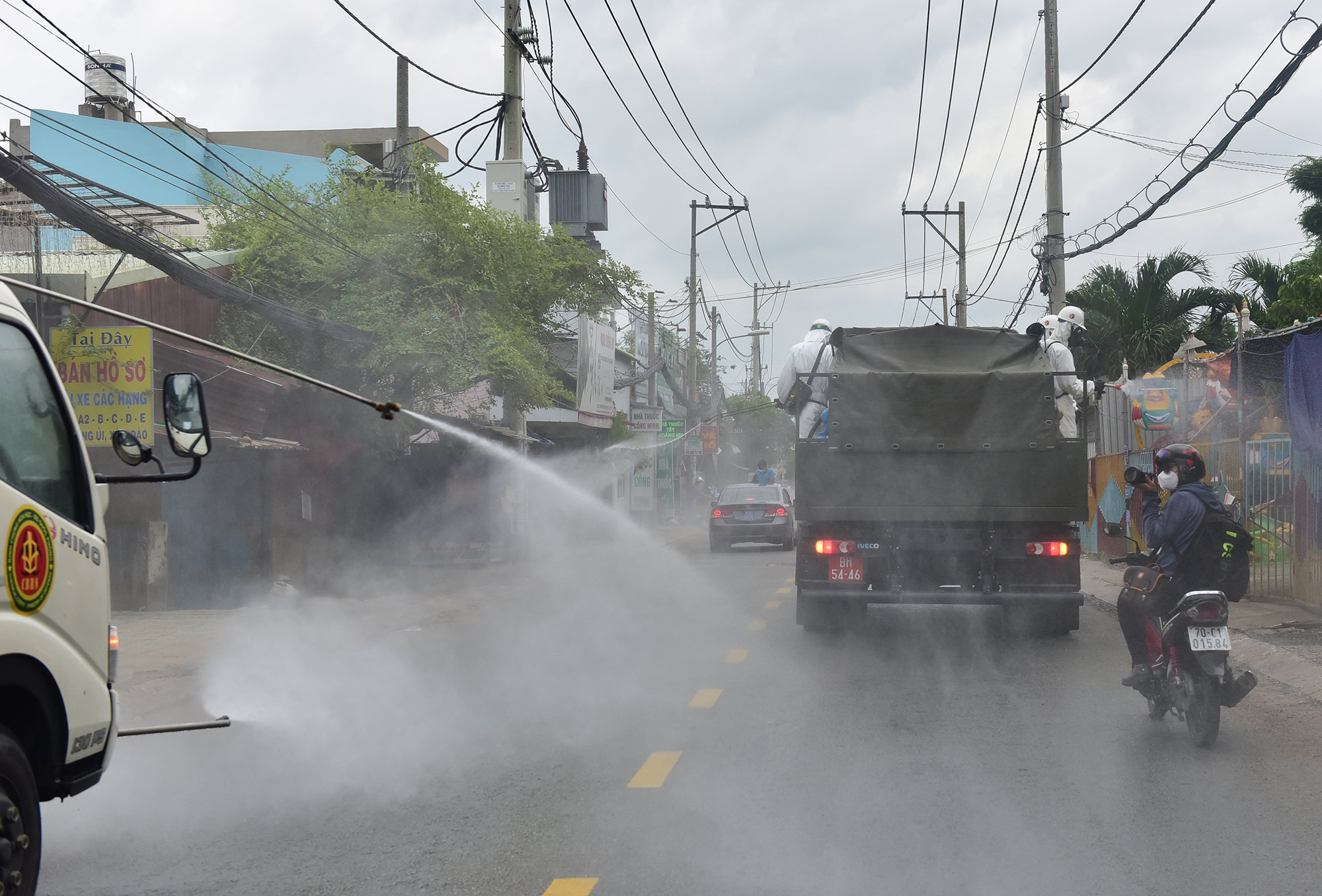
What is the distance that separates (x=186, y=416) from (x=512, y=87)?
1737 cm

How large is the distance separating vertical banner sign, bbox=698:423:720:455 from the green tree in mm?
34572

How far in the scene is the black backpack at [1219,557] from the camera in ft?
21.8

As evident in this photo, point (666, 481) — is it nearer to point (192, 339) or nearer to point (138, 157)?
point (138, 157)

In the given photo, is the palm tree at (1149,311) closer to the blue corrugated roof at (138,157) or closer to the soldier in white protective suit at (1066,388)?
the soldier in white protective suit at (1066,388)

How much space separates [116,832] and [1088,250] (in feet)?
58.9

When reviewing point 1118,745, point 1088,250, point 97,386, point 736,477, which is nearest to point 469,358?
point 97,386

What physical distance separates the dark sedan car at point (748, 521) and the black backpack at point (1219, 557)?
1862cm

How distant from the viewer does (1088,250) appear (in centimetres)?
1966

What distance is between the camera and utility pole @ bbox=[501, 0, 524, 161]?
67.0 ft

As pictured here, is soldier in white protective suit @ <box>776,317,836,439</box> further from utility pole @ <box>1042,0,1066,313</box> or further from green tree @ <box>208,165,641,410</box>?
utility pole @ <box>1042,0,1066,313</box>

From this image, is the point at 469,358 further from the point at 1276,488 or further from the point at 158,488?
the point at 1276,488

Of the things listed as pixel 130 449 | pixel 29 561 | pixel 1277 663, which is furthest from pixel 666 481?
pixel 29 561

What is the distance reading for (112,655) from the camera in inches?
169

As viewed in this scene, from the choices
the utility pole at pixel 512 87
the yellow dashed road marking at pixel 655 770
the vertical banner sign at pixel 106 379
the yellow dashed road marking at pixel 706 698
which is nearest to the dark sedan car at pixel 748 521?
the utility pole at pixel 512 87
